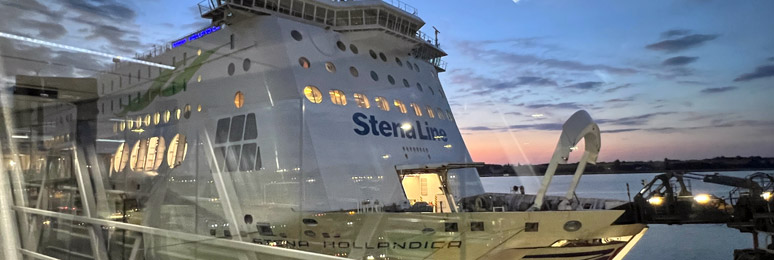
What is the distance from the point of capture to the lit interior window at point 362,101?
8.53 metres

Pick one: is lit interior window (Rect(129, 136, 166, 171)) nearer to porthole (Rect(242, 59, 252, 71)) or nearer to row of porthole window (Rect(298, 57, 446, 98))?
porthole (Rect(242, 59, 252, 71))

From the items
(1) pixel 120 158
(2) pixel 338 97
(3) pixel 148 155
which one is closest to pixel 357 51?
(2) pixel 338 97

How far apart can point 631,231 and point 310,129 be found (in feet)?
15.1

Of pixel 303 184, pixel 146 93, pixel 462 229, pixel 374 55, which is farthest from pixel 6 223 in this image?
pixel 374 55

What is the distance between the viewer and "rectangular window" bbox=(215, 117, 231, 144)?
8.20 meters

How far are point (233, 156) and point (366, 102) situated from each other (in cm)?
237

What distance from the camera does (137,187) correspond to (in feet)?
16.2

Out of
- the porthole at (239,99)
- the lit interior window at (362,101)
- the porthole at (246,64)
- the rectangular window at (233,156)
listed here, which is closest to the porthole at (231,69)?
the porthole at (246,64)

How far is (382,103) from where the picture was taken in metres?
8.98

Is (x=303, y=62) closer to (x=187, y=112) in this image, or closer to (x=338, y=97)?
(x=338, y=97)

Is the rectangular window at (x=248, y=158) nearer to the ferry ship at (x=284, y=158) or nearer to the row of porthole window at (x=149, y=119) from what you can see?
the ferry ship at (x=284, y=158)

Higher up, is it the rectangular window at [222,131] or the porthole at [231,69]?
the porthole at [231,69]

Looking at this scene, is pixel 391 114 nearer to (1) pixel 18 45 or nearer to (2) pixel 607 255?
(2) pixel 607 255

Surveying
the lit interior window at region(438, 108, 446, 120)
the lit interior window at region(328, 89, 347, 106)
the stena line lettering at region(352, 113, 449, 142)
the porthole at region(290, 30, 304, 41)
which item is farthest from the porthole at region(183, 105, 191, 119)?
the lit interior window at region(438, 108, 446, 120)
